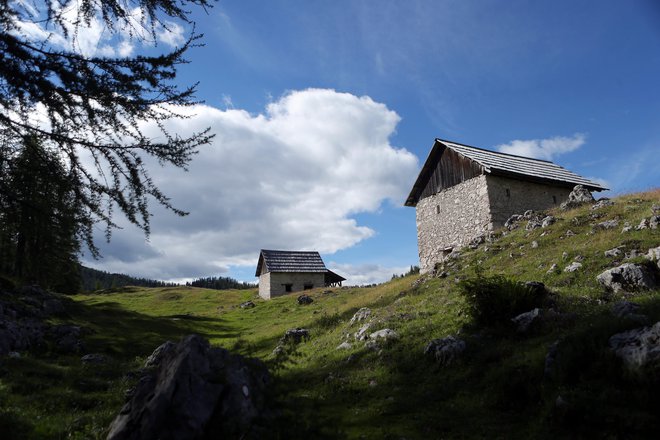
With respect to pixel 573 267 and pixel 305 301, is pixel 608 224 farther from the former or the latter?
pixel 305 301

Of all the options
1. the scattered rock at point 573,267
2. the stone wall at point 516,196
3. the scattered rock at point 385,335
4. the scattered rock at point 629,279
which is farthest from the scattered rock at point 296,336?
the stone wall at point 516,196

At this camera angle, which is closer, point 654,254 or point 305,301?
point 654,254

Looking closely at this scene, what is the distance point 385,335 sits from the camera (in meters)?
11.4

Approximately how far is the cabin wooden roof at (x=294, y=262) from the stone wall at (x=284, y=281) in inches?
25.5

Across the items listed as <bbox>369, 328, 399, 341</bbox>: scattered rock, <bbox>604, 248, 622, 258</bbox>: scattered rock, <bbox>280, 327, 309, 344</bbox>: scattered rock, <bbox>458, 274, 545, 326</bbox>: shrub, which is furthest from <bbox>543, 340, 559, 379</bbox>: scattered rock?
<bbox>280, 327, 309, 344</bbox>: scattered rock

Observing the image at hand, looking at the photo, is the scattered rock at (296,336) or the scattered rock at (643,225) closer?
the scattered rock at (643,225)

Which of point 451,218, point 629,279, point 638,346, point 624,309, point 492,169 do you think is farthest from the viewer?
point 451,218

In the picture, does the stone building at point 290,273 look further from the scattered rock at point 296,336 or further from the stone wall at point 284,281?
the scattered rock at point 296,336

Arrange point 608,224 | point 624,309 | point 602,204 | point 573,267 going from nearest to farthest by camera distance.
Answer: point 624,309
point 573,267
point 608,224
point 602,204

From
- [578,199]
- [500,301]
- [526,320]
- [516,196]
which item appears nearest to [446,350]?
[526,320]

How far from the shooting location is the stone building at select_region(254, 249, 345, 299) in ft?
163

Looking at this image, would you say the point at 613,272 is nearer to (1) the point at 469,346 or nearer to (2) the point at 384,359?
(1) the point at 469,346

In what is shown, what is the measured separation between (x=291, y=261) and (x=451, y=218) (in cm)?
2989

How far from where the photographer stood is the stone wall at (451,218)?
24.2 m
